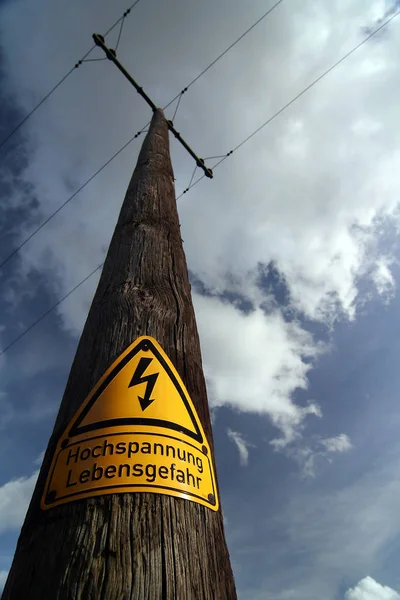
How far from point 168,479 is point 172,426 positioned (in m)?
0.18

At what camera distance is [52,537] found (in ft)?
3.39

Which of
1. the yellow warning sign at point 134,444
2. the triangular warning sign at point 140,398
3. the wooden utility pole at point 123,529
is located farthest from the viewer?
the triangular warning sign at point 140,398

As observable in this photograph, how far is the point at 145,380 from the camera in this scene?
1397mm

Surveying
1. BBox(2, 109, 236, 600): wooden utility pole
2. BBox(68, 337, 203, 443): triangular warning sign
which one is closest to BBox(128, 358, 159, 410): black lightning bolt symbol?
BBox(68, 337, 203, 443): triangular warning sign

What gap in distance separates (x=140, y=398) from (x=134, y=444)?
0.18 metres

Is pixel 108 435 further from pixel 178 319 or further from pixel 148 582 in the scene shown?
pixel 178 319

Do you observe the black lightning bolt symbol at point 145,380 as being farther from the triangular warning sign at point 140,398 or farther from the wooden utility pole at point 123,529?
the wooden utility pole at point 123,529

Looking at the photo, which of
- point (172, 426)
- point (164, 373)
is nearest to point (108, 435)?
point (172, 426)

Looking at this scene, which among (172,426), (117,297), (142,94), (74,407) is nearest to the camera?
(172,426)

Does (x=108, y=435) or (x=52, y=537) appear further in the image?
(x=108, y=435)

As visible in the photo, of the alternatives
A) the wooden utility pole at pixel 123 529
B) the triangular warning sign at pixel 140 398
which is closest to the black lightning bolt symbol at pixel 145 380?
the triangular warning sign at pixel 140 398

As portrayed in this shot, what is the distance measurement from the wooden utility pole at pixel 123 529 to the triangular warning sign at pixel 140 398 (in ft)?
0.23

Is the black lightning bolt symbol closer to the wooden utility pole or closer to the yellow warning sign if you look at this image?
the yellow warning sign

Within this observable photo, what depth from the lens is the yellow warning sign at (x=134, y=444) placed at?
1.11 m
